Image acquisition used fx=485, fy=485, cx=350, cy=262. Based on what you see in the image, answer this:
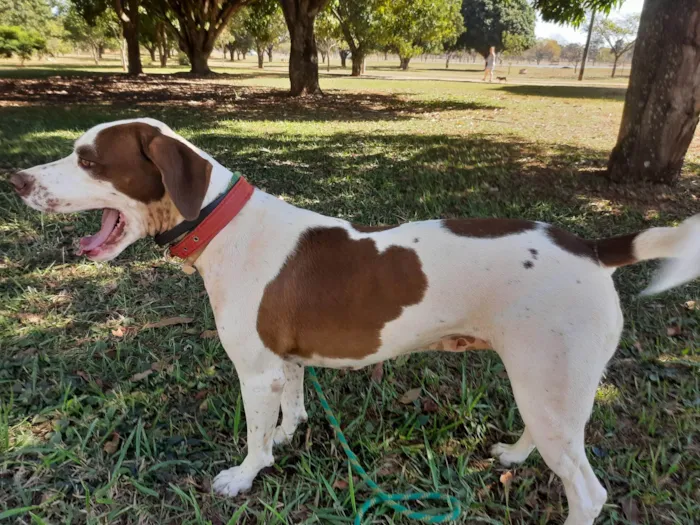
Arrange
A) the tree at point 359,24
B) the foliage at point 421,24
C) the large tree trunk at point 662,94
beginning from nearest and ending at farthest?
the large tree trunk at point 662,94 < the foliage at point 421,24 < the tree at point 359,24

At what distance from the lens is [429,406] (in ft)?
10.3

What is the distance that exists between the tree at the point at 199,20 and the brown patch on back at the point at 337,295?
31.5 m

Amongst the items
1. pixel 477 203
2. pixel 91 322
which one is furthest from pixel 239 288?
pixel 477 203

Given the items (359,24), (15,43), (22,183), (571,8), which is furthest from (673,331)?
(15,43)

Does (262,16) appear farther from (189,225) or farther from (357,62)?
(189,225)

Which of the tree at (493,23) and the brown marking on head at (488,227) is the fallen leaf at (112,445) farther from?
the tree at (493,23)

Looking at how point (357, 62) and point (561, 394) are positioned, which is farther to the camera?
point (357, 62)

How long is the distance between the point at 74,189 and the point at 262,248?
2.88ft

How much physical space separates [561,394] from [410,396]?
1.33 metres

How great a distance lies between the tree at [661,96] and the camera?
577 centimetres

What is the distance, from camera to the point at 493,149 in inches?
358

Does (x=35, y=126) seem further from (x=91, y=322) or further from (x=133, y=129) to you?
(x=133, y=129)

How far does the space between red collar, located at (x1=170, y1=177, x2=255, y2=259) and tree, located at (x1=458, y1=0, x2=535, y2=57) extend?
225 ft

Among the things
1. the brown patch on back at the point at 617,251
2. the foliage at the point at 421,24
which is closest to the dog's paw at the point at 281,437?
the brown patch on back at the point at 617,251
